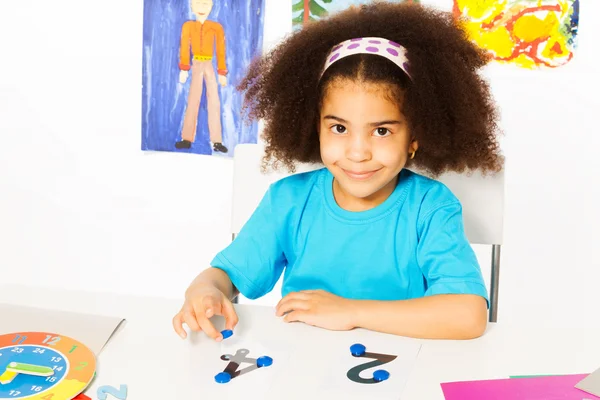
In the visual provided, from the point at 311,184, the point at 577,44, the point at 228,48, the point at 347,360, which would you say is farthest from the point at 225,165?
the point at 347,360

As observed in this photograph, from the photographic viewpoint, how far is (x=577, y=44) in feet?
6.03

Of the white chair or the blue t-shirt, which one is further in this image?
the white chair

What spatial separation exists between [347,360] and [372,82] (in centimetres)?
45

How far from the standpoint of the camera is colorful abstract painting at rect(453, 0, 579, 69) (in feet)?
5.98

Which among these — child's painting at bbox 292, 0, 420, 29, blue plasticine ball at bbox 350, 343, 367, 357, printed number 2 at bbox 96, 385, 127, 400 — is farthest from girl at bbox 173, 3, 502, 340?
child's painting at bbox 292, 0, 420, 29

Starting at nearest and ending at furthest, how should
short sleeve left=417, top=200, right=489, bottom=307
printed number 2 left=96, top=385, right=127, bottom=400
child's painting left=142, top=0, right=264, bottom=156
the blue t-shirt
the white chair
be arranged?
printed number 2 left=96, top=385, right=127, bottom=400 < short sleeve left=417, top=200, right=489, bottom=307 < the blue t-shirt < the white chair < child's painting left=142, top=0, right=264, bottom=156

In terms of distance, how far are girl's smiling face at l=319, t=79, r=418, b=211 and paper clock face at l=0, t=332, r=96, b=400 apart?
1.56 feet

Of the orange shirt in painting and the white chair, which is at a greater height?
the orange shirt in painting

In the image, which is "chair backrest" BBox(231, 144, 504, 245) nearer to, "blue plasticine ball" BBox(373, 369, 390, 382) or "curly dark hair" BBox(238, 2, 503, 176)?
"curly dark hair" BBox(238, 2, 503, 176)

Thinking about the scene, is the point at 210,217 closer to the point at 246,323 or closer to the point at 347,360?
the point at 246,323

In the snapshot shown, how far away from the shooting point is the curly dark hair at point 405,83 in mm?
1072

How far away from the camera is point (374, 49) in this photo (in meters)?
1.06

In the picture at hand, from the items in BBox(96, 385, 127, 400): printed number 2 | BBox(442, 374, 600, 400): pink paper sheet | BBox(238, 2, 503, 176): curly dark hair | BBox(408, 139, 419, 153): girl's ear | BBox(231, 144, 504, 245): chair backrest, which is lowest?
BBox(96, 385, 127, 400): printed number 2

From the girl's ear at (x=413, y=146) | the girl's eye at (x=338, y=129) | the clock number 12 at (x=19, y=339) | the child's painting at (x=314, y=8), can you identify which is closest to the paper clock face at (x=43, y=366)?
the clock number 12 at (x=19, y=339)
